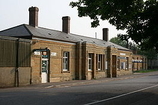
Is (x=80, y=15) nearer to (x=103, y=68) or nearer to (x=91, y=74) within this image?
(x=91, y=74)

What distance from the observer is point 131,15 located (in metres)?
12.8

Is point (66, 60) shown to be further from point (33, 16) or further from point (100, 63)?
point (100, 63)

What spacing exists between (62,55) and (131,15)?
13.7m

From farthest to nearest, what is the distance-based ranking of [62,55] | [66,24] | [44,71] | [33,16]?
1. [66,24]
2. [33,16]
3. [62,55]
4. [44,71]

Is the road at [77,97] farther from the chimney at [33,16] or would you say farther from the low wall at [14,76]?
the chimney at [33,16]

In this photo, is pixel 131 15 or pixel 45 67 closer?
pixel 131 15

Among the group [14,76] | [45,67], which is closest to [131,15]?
[14,76]

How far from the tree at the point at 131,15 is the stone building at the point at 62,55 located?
26.0 feet

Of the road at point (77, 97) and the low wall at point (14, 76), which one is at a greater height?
the low wall at point (14, 76)

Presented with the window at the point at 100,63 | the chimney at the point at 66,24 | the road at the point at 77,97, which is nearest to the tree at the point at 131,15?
the road at the point at 77,97

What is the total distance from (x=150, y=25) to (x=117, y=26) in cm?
189

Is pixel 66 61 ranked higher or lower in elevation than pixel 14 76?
higher

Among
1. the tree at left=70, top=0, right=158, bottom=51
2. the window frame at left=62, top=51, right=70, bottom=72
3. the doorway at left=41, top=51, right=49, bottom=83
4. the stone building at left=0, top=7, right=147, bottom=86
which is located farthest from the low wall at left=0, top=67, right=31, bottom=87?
the tree at left=70, top=0, right=158, bottom=51

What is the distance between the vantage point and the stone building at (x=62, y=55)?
72.6 feet
